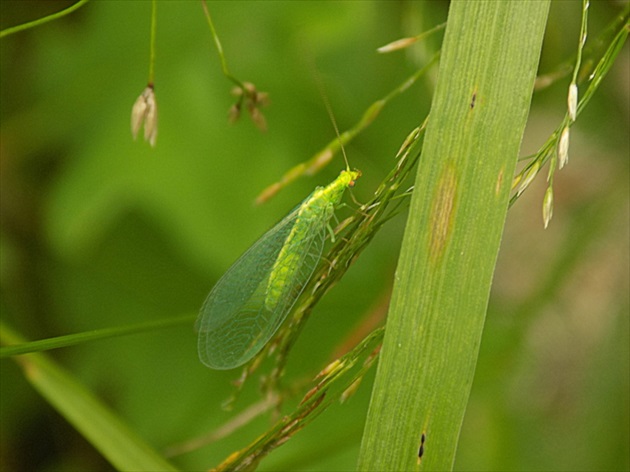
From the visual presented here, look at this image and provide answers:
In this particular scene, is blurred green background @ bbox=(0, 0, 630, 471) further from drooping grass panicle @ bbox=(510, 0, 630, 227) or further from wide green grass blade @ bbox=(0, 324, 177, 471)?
drooping grass panicle @ bbox=(510, 0, 630, 227)

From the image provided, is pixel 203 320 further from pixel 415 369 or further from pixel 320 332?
pixel 320 332

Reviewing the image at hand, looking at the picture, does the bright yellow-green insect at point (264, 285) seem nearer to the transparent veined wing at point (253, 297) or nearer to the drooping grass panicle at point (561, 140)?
the transparent veined wing at point (253, 297)

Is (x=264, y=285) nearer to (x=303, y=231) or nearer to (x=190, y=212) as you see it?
(x=303, y=231)

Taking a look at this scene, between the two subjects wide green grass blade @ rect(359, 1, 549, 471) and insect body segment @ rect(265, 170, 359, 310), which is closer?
wide green grass blade @ rect(359, 1, 549, 471)

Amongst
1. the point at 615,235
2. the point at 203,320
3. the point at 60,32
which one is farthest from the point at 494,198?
the point at 615,235

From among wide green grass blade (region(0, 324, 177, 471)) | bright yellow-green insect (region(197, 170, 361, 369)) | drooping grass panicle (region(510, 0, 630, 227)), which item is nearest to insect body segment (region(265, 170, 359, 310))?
bright yellow-green insect (region(197, 170, 361, 369))

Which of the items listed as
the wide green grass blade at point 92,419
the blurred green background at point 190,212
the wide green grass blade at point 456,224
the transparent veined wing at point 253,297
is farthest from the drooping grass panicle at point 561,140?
the blurred green background at point 190,212
